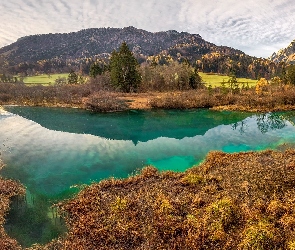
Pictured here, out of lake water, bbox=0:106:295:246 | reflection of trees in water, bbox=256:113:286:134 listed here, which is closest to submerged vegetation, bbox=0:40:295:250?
lake water, bbox=0:106:295:246

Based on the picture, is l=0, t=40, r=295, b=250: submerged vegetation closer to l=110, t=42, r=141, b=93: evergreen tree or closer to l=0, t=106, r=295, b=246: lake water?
l=0, t=106, r=295, b=246: lake water

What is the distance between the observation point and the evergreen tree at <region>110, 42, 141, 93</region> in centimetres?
6325

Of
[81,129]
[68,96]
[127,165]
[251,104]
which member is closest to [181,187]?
[127,165]

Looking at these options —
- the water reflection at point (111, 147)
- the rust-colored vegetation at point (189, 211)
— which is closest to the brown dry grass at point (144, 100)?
the water reflection at point (111, 147)

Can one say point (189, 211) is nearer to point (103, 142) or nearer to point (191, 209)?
point (191, 209)

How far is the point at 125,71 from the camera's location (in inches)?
2549

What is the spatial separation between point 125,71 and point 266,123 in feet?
117

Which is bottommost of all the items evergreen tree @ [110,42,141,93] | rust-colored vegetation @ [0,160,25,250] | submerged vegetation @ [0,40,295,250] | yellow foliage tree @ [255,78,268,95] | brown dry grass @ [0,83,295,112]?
rust-colored vegetation @ [0,160,25,250]

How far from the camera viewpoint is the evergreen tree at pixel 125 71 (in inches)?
2490

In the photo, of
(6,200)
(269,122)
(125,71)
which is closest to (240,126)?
(269,122)

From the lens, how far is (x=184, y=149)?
92.1ft

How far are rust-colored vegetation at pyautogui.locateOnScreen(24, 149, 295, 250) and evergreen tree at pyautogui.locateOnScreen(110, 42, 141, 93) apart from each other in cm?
4837

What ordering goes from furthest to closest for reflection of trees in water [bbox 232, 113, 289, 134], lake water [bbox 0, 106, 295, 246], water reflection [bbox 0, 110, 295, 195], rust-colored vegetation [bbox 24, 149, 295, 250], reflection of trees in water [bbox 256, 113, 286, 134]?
reflection of trees in water [bbox 256, 113, 286, 134] < reflection of trees in water [bbox 232, 113, 289, 134] < water reflection [bbox 0, 110, 295, 195] < lake water [bbox 0, 106, 295, 246] < rust-colored vegetation [bbox 24, 149, 295, 250]

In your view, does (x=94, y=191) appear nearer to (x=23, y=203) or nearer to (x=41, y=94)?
(x=23, y=203)
